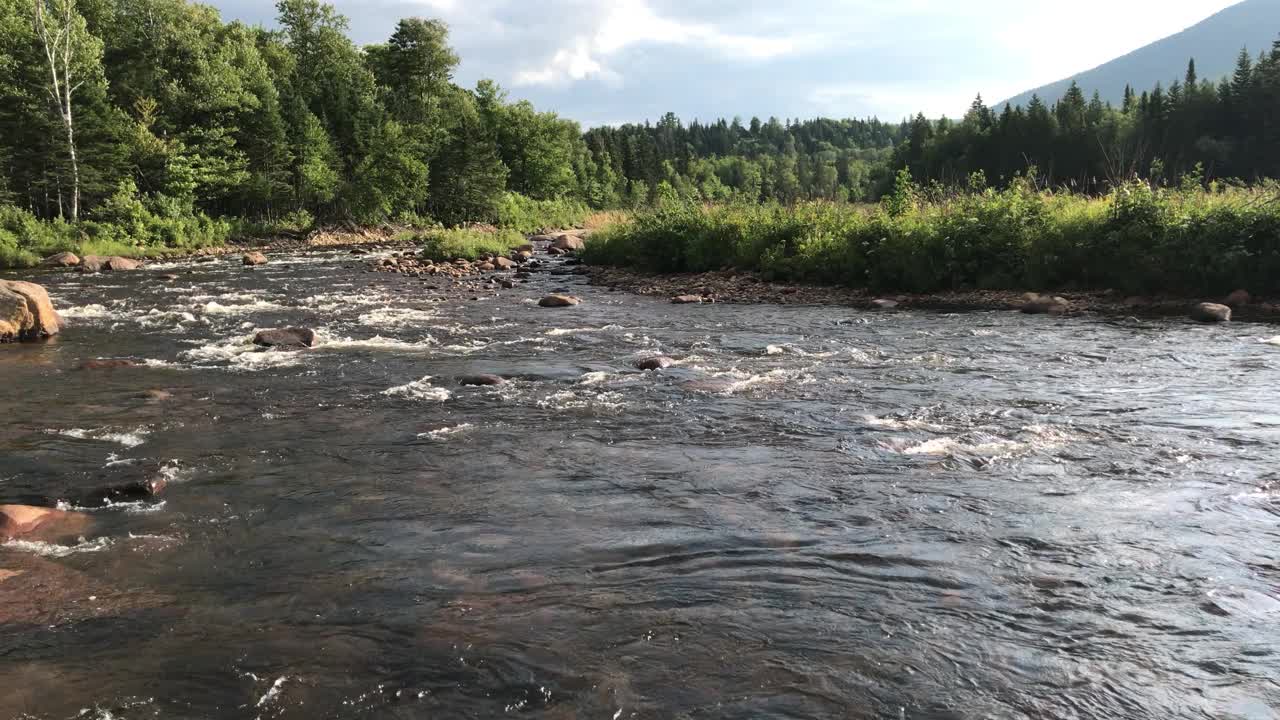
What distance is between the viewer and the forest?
4450cm

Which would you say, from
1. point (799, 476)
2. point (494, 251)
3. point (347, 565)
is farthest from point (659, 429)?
point (494, 251)

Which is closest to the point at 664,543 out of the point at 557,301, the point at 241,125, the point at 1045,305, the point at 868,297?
the point at 1045,305

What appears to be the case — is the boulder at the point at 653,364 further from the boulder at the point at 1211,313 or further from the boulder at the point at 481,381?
the boulder at the point at 1211,313

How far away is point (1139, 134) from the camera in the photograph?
85875 millimetres

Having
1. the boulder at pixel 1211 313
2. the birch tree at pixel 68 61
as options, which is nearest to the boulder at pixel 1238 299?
the boulder at pixel 1211 313

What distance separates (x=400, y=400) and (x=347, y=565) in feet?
19.1

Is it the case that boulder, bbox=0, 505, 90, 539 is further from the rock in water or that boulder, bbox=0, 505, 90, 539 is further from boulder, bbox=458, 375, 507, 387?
the rock in water

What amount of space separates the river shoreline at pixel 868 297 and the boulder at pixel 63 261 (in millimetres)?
24372

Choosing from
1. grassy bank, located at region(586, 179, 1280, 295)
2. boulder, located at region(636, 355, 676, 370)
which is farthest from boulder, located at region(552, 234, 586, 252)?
boulder, located at region(636, 355, 676, 370)

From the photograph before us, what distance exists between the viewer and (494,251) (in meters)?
40.2

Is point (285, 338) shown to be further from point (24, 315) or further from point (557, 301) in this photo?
point (557, 301)

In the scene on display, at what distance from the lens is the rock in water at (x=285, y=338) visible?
16328 millimetres

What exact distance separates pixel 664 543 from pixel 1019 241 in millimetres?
18742

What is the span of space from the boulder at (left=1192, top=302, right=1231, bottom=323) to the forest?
437 centimetres
